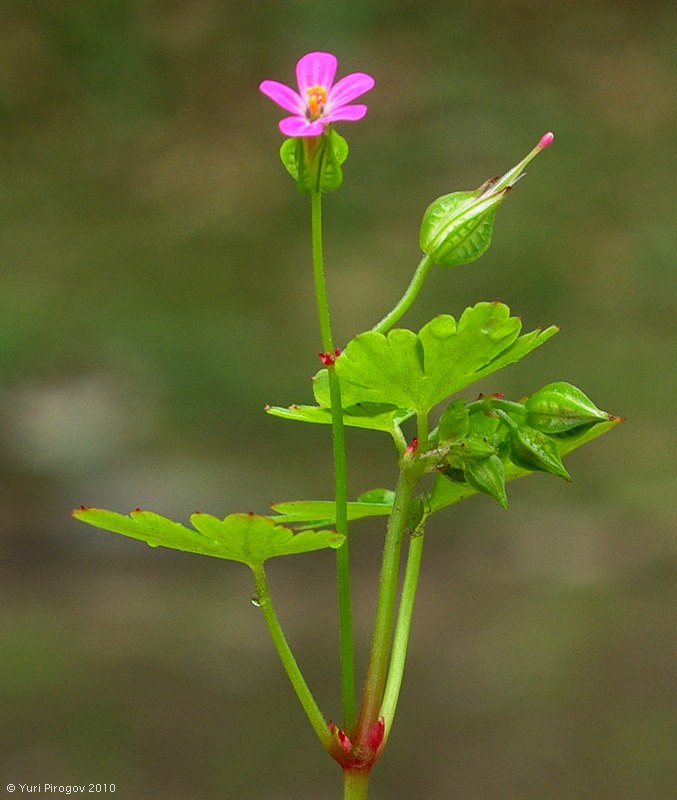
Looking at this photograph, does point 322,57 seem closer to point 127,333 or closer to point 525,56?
point 127,333

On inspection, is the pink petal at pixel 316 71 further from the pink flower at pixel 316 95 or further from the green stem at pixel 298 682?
the green stem at pixel 298 682

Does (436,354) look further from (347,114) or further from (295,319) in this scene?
(295,319)

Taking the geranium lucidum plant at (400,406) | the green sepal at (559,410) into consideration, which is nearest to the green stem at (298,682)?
the geranium lucidum plant at (400,406)

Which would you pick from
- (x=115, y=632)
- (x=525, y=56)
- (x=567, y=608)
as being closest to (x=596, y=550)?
(x=567, y=608)

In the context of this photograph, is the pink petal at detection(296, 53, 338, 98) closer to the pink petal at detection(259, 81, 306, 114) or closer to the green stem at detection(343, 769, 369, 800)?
the pink petal at detection(259, 81, 306, 114)

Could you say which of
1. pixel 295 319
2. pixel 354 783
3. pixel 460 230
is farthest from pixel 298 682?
pixel 295 319

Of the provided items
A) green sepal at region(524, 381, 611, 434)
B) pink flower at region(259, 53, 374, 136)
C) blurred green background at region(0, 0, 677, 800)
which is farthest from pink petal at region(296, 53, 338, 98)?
blurred green background at region(0, 0, 677, 800)

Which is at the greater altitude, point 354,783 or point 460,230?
point 460,230
